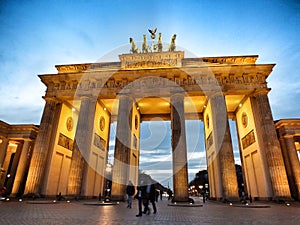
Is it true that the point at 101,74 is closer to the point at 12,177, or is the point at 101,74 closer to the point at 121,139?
the point at 121,139

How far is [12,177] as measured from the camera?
2342 cm

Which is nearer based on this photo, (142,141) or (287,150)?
(287,150)

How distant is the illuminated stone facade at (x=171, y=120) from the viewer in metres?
16.9

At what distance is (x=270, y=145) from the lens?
1691 cm

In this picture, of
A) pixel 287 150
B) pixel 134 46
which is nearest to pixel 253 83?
pixel 287 150

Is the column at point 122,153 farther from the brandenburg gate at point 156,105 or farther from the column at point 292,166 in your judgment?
the column at point 292,166

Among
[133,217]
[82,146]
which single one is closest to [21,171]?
[82,146]

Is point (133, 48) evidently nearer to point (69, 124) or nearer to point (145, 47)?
point (145, 47)

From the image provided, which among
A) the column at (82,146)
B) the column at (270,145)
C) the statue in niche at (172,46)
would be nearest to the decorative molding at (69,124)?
the column at (82,146)

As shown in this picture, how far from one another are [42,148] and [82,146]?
151 inches

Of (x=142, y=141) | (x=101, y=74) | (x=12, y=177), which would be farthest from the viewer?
(x=142, y=141)

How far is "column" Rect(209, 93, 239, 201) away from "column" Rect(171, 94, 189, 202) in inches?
124

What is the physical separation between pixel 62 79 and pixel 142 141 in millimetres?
13065

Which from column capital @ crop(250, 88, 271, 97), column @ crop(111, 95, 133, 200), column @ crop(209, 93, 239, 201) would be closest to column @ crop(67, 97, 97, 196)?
column @ crop(111, 95, 133, 200)
